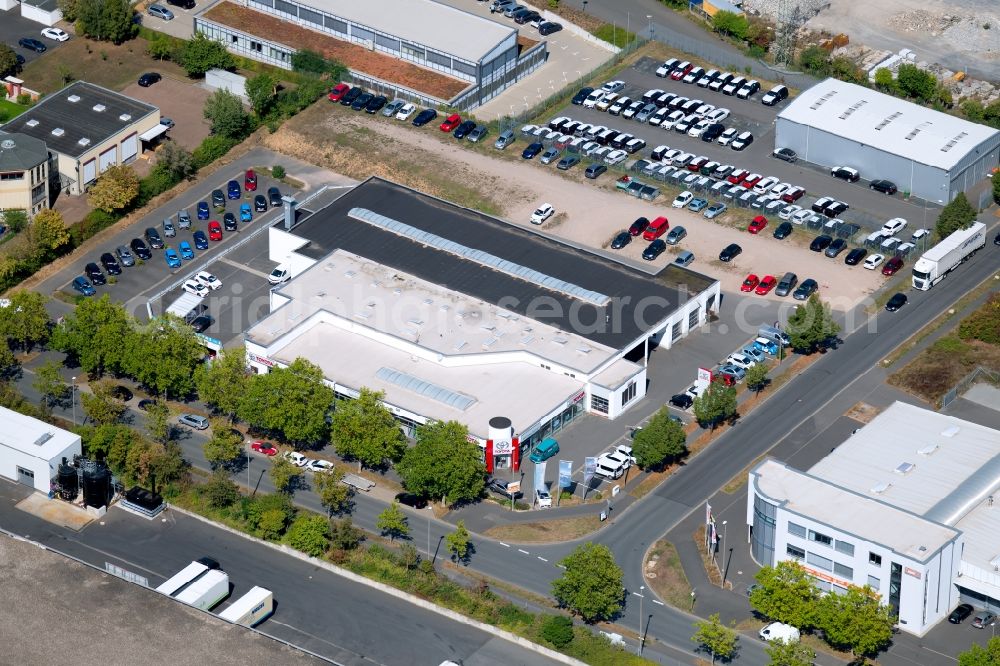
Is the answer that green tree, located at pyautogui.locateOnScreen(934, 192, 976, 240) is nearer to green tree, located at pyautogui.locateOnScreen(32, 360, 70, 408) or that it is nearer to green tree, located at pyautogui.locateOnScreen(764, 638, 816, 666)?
green tree, located at pyautogui.locateOnScreen(764, 638, 816, 666)

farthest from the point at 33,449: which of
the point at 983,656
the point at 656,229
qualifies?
the point at 983,656

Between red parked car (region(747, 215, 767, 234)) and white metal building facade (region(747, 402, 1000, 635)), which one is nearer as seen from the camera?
white metal building facade (region(747, 402, 1000, 635))

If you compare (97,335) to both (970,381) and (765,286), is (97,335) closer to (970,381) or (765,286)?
(765,286)

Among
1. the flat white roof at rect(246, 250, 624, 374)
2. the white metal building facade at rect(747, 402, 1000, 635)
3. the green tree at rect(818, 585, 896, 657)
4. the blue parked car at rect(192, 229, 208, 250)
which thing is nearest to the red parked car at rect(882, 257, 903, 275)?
the flat white roof at rect(246, 250, 624, 374)

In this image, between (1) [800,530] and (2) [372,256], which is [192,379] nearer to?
(2) [372,256]

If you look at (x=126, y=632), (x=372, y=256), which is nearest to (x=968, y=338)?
(x=372, y=256)
